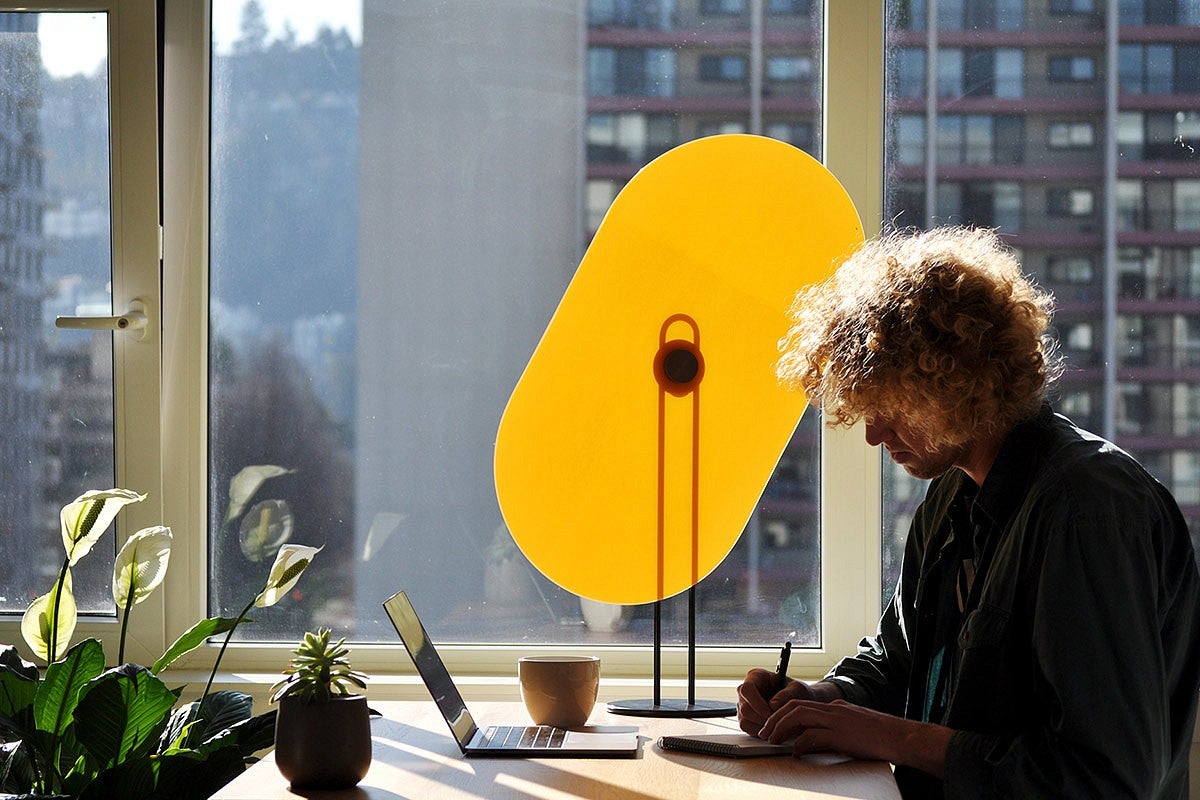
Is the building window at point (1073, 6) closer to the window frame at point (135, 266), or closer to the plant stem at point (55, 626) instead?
the window frame at point (135, 266)

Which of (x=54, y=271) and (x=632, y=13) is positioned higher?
(x=632, y=13)

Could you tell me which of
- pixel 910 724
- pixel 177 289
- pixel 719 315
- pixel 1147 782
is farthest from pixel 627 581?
pixel 177 289

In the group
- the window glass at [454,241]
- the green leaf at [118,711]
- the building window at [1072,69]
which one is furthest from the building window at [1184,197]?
the green leaf at [118,711]

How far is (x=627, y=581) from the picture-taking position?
183 centimetres

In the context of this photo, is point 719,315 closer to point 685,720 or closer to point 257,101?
point 685,720

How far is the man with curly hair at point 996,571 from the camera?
1.27 m

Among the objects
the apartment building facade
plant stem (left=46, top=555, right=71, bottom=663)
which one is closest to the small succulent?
plant stem (left=46, top=555, right=71, bottom=663)

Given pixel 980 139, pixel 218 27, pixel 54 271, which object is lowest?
pixel 54 271

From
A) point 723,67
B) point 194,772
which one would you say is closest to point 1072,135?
point 723,67

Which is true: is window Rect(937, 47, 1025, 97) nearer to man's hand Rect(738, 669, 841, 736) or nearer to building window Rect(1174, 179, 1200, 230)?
building window Rect(1174, 179, 1200, 230)

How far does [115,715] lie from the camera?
5.92 feet

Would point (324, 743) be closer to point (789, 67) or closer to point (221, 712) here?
point (221, 712)

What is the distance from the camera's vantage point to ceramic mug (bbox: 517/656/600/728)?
4.98 ft

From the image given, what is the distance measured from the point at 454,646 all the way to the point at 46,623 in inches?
30.6
